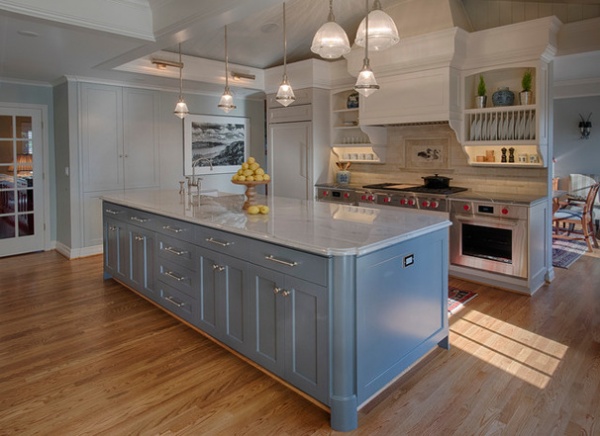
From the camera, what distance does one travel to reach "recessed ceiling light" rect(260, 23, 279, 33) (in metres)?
5.33

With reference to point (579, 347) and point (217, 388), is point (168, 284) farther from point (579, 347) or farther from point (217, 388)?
point (579, 347)

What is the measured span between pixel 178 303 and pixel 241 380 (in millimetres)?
970

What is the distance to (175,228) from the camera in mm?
3355

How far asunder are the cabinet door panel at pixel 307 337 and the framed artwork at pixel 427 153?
3.53 meters

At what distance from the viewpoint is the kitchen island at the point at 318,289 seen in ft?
7.21

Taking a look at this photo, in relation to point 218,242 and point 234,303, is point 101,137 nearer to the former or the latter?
point 218,242

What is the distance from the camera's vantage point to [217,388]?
8.52 ft

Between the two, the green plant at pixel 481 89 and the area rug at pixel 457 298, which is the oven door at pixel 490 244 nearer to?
the area rug at pixel 457 298

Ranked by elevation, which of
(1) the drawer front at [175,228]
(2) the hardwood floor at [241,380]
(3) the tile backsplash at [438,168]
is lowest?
(2) the hardwood floor at [241,380]

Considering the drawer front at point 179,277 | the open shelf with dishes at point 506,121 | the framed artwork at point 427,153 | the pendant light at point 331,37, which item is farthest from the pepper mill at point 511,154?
the drawer front at point 179,277

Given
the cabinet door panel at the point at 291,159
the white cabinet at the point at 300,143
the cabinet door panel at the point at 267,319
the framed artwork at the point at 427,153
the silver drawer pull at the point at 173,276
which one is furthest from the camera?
the cabinet door panel at the point at 291,159

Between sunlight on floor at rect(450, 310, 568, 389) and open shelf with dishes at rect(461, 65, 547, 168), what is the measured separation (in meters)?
1.81

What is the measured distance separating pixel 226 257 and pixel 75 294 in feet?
7.53

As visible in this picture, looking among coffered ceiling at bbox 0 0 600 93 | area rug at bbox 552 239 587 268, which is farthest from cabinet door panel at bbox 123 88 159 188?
area rug at bbox 552 239 587 268
